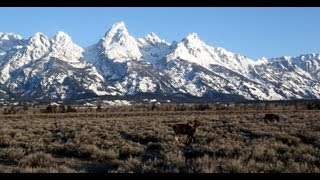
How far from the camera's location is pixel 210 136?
20.8 meters

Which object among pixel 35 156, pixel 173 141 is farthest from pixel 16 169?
pixel 173 141

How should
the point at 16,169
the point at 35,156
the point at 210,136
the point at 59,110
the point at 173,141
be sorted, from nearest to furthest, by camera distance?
the point at 16,169
the point at 35,156
the point at 173,141
the point at 210,136
the point at 59,110

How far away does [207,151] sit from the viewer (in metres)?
15.4

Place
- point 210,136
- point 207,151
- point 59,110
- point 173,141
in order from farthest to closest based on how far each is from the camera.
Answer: point 59,110 < point 210,136 < point 173,141 < point 207,151

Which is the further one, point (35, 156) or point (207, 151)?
point (207, 151)

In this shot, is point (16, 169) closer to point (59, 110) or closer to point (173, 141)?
point (173, 141)

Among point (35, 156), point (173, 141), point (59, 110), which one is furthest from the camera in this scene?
point (59, 110)
